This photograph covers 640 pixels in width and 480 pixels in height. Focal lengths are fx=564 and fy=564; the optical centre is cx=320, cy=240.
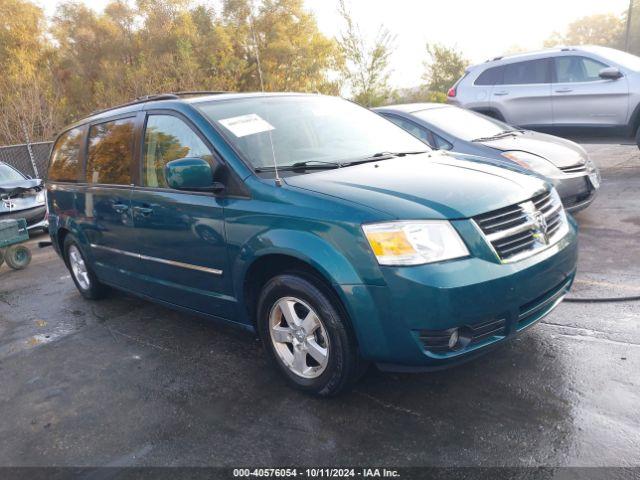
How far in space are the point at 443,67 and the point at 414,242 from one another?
2369 cm

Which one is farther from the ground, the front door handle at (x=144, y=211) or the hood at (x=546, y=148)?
the front door handle at (x=144, y=211)

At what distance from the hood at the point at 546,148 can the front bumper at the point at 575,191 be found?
23 centimetres

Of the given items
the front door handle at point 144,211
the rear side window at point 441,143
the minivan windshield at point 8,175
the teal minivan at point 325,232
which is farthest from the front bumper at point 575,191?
the minivan windshield at point 8,175

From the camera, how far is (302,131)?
12.7 ft

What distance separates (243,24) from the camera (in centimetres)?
3038

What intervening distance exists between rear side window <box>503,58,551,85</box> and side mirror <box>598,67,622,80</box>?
0.91 m

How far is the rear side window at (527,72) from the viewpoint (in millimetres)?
9594

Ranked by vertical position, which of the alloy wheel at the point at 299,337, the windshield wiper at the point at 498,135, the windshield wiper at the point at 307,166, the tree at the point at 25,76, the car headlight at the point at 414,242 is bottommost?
the alloy wheel at the point at 299,337

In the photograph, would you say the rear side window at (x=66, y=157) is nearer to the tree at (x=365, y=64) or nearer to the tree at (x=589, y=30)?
the tree at (x=365, y=64)

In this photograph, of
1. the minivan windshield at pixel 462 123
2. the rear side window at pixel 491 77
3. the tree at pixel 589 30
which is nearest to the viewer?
the minivan windshield at pixel 462 123

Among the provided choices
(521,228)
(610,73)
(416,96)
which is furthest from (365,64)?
(521,228)

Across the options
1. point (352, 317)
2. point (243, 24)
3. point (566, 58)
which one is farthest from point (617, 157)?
point (243, 24)

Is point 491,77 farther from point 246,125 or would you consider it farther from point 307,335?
point 307,335

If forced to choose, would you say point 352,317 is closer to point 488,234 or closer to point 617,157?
point 488,234
